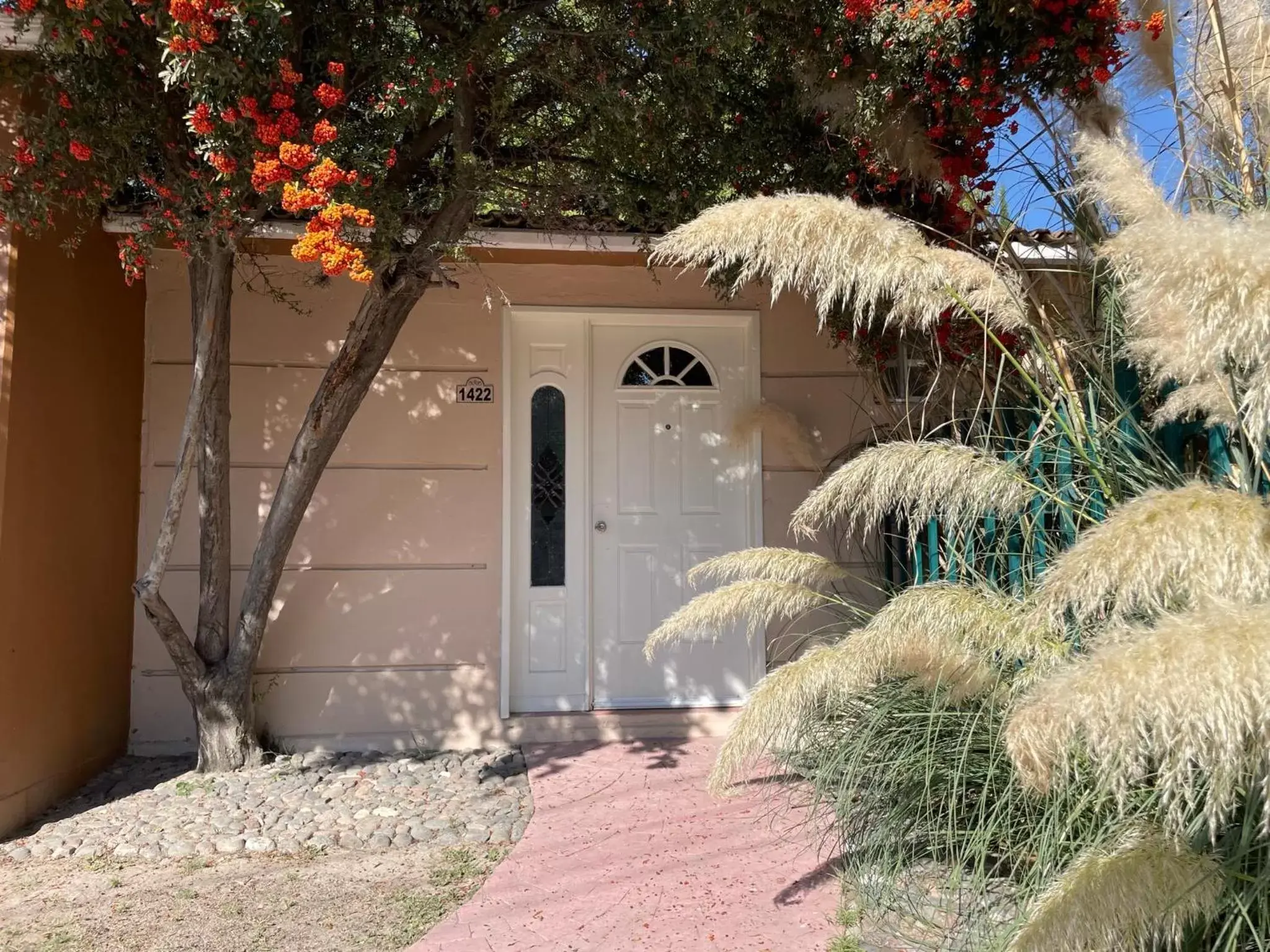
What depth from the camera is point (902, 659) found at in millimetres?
2271

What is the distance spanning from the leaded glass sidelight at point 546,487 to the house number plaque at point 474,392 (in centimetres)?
33

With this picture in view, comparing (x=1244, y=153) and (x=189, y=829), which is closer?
(x=1244, y=153)

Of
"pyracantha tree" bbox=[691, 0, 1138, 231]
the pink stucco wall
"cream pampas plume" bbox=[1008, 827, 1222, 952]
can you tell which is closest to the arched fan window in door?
the pink stucco wall

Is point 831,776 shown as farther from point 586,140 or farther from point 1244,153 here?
point 586,140

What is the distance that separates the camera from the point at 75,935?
330 centimetres

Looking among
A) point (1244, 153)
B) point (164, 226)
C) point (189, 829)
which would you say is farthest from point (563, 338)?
point (1244, 153)

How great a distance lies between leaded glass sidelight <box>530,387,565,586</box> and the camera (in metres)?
5.93

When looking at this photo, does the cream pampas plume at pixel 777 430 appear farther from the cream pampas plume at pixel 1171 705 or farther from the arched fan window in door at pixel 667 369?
the cream pampas plume at pixel 1171 705

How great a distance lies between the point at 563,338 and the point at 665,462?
1069 mm

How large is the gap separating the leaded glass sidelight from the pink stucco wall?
0.29m

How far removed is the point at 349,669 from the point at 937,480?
4.14m

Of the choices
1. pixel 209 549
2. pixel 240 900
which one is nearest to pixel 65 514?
pixel 209 549

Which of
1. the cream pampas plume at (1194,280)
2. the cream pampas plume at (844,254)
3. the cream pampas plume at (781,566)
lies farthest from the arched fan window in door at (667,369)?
the cream pampas plume at (1194,280)

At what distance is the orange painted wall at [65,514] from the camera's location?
13.9 feet
